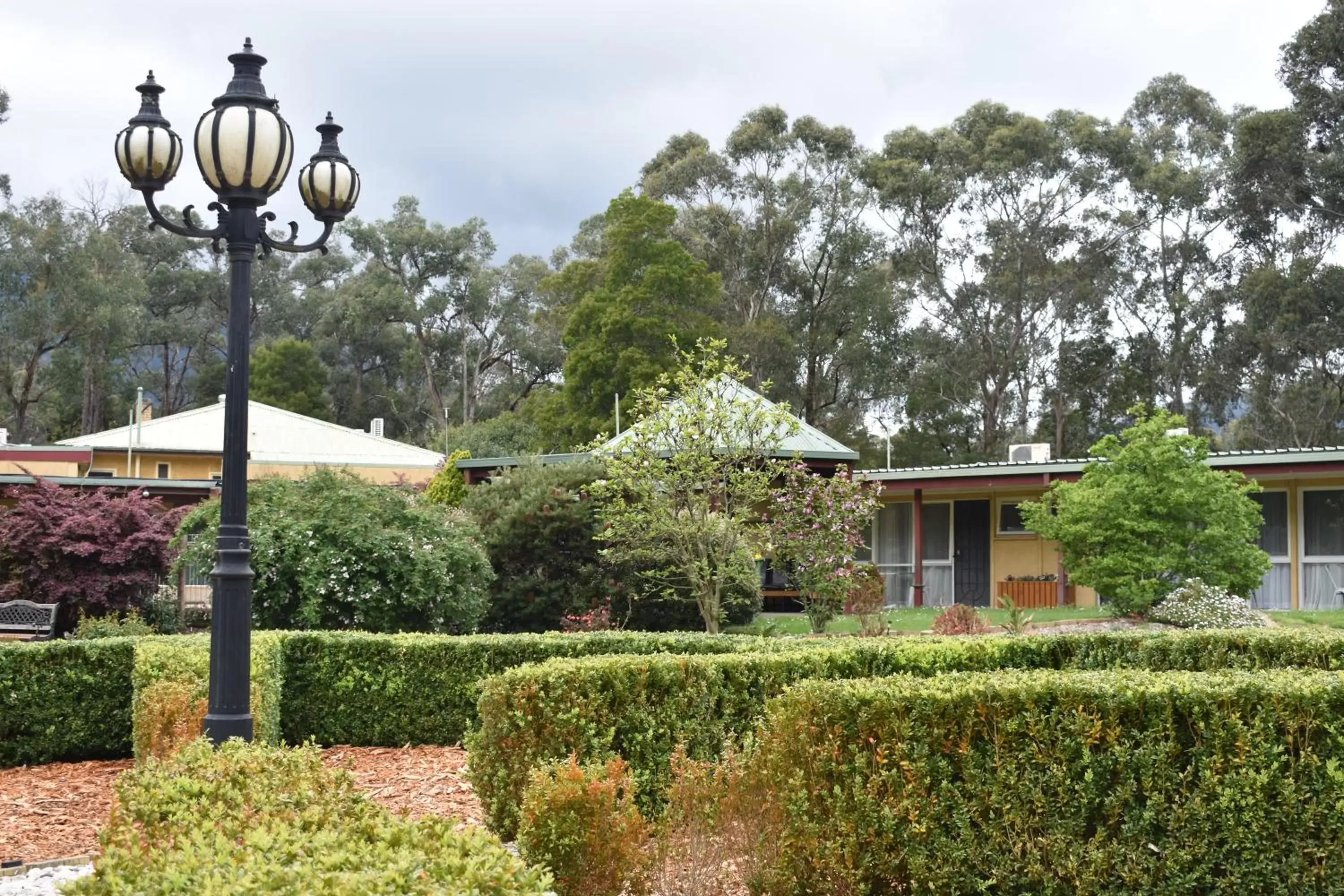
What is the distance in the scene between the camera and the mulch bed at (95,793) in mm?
7504

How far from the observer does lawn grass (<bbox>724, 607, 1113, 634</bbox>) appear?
66.1ft

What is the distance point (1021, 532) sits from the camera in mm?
26703

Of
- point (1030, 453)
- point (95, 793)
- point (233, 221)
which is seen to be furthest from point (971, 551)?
point (233, 221)

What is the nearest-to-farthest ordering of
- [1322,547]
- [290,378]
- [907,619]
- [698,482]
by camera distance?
[698,482]
[907,619]
[1322,547]
[290,378]

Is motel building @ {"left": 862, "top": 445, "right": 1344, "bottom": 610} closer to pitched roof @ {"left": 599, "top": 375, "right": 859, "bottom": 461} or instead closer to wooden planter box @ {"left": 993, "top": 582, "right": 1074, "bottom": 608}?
wooden planter box @ {"left": 993, "top": 582, "right": 1074, "bottom": 608}

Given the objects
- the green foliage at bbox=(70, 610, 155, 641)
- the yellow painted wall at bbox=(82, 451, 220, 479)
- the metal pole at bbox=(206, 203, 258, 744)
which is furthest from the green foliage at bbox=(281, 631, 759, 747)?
the yellow painted wall at bbox=(82, 451, 220, 479)

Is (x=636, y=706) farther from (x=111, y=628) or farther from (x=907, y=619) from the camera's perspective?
(x=907, y=619)

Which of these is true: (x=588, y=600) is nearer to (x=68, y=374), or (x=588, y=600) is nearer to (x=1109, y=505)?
(x=1109, y=505)

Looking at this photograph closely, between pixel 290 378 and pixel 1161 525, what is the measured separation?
43.4 m

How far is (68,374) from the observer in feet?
161

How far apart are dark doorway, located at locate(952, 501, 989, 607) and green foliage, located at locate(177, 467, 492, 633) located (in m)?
13.9

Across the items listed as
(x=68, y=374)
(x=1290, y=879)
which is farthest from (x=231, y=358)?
(x=68, y=374)

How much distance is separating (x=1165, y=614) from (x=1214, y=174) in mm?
28663

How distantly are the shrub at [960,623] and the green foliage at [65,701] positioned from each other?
33.5 feet
